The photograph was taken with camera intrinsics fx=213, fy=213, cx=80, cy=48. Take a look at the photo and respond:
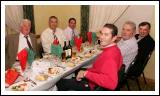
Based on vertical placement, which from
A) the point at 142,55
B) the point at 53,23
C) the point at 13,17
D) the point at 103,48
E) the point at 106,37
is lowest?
the point at 142,55

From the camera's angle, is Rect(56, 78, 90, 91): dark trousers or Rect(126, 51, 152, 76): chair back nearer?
Rect(56, 78, 90, 91): dark trousers

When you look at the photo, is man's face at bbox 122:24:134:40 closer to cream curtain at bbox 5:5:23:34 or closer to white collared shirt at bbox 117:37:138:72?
white collared shirt at bbox 117:37:138:72

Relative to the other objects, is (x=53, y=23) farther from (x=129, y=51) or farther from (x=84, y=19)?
(x=129, y=51)

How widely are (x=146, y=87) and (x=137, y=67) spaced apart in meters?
0.81

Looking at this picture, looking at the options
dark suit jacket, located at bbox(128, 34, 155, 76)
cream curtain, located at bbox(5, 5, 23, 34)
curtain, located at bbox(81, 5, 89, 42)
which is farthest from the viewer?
curtain, located at bbox(81, 5, 89, 42)

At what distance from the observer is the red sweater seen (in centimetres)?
173

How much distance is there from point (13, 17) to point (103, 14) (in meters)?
1.56

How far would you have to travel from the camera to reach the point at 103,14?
12.6 feet

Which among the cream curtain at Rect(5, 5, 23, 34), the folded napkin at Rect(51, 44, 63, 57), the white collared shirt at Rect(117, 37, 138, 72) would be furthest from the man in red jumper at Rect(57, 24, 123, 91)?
the cream curtain at Rect(5, 5, 23, 34)

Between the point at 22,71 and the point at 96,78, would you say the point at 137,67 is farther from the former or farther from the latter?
the point at 22,71

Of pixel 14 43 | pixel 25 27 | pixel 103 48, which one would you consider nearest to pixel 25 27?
pixel 25 27

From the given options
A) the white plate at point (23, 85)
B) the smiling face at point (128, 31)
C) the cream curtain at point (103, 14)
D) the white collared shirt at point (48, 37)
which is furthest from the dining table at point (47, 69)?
the cream curtain at point (103, 14)

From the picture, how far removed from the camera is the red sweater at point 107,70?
68.2 inches

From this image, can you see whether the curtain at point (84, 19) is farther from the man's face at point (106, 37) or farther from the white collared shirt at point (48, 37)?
the man's face at point (106, 37)
